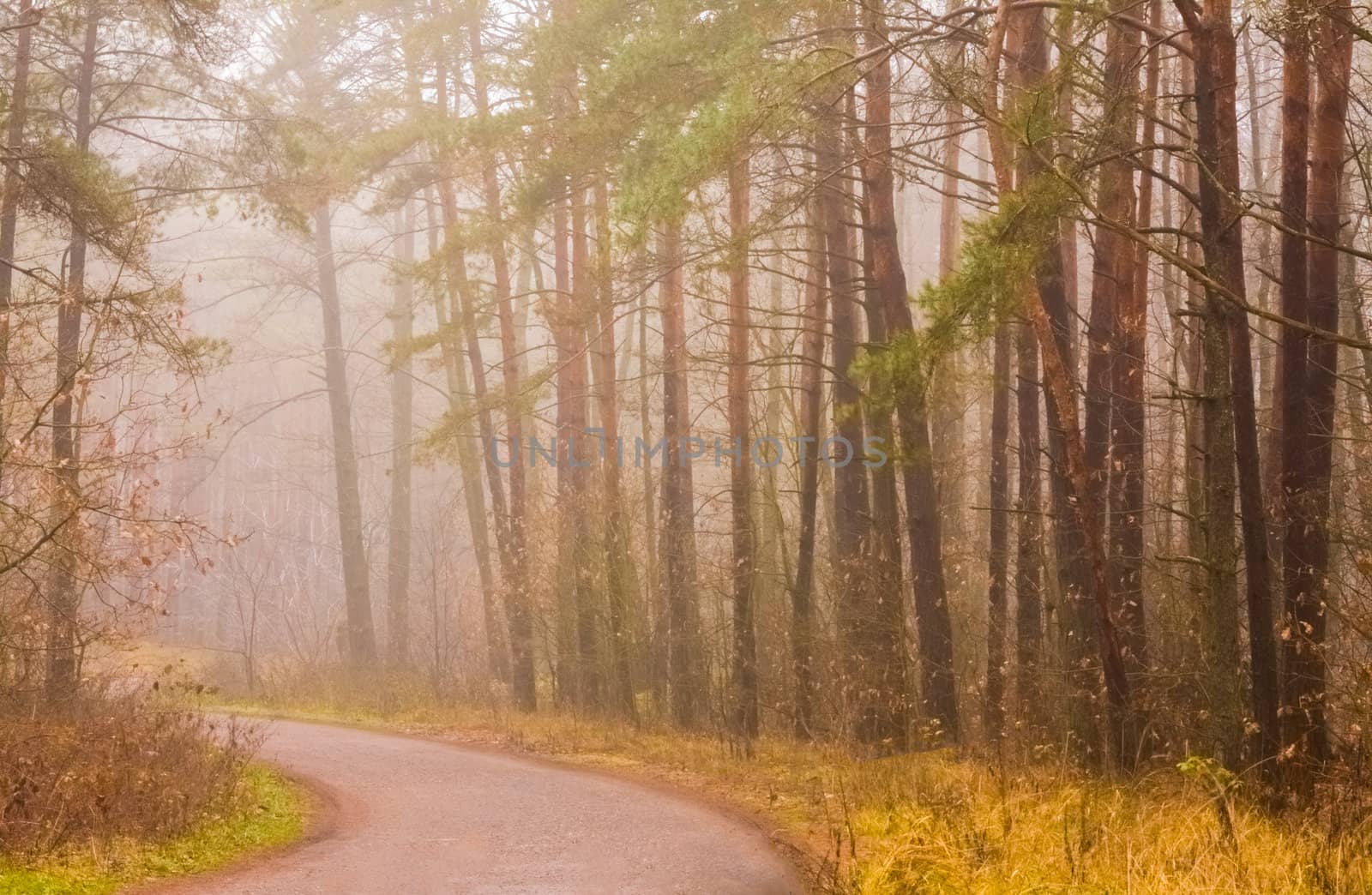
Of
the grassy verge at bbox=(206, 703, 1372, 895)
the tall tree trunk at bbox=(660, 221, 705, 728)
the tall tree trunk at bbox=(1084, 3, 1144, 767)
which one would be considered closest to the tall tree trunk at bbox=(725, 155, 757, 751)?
the tall tree trunk at bbox=(660, 221, 705, 728)

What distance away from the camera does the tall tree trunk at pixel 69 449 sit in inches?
376

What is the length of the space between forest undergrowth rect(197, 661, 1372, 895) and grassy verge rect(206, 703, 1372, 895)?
0.01 meters

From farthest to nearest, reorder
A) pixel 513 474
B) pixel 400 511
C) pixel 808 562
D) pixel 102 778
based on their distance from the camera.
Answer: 1. pixel 400 511
2. pixel 513 474
3. pixel 808 562
4. pixel 102 778

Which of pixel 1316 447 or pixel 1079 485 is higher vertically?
pixel 1316 447

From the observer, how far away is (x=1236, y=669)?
342 inches

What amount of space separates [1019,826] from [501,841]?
403 cm

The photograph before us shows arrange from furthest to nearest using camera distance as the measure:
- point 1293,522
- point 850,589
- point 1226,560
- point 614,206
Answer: point 850,589 < point 614,206 < point 1293,522 < point 1226,560

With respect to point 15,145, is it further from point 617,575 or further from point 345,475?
point 345,475

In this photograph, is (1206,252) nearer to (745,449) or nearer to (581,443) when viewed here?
(745,449)

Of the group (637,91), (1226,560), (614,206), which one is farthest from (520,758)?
(1226,560)

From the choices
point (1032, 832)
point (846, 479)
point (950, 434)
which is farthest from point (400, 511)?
point (1032, 832)

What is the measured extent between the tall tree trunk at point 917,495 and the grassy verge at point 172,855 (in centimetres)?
648

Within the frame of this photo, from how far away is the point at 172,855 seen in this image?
28.4 feet

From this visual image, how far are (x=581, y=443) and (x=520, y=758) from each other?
6656 millimetres
